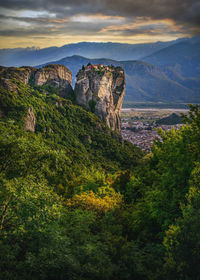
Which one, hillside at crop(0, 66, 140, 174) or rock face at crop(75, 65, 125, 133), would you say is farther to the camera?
rock face at crop(75, 65, 125, 133)

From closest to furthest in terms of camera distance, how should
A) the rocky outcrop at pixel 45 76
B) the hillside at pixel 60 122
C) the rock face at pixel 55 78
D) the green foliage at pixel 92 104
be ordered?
1. the hillside at pixel 60 122
2. the rocky outcrop at pixel 45 76
3. the rock face at pixel 55 78
4. the green foliage at pixel 92 104

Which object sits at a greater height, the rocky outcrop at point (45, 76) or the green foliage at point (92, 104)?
the rocky outcrop at point (45, 76)

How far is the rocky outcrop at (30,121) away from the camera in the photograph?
2458 inches

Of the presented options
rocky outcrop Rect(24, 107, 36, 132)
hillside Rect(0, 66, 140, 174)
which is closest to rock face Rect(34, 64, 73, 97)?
hillside Rect(0, 66, 140, 174)

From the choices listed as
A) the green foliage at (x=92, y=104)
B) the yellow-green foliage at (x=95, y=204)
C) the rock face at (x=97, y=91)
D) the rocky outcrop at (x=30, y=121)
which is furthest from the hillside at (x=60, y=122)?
the yellow-green foliage at (x=95, y=204)

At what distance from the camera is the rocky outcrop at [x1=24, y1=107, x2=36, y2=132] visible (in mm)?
62428

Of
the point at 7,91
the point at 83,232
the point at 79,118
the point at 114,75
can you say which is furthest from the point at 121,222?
the point at 114,75

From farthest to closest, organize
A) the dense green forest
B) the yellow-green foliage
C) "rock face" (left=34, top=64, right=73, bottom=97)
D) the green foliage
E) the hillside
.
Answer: the green foliage, "rock face" (left=34, top=64, right=73, bottom=97), the hillside, the yellow-green foliage, the dense green forest

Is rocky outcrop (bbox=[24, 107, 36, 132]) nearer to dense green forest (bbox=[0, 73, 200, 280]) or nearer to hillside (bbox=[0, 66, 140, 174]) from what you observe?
hillside (bbox=[0, 66, 140, 174])

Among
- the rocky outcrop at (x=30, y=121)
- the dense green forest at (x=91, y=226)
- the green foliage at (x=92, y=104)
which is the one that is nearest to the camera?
the dense green forest at (x=91, y=226)

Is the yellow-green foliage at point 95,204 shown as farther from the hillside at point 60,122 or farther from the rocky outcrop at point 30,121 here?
the rocky outcrop at point 30,121

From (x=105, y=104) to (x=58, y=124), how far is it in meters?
34.4

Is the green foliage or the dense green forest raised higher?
the green foliage

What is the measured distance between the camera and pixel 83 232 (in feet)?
52.0
